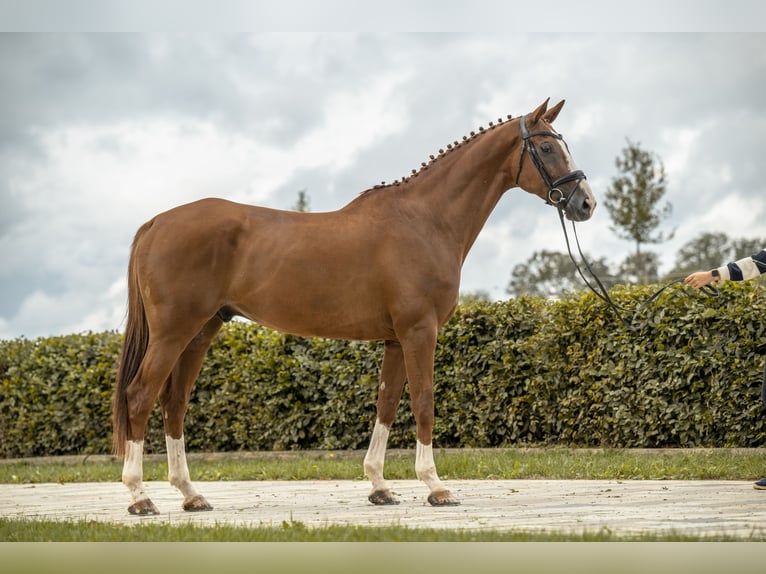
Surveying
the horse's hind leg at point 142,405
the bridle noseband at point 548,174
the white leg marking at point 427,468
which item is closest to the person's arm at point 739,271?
the bridle noseband at point 548,174

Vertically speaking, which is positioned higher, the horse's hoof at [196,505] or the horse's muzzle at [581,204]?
the horse's muzzle at [581,204]

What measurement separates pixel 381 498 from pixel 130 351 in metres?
2.06

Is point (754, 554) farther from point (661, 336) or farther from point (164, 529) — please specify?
point (661, 336)

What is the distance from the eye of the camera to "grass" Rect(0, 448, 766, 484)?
7.08 metres

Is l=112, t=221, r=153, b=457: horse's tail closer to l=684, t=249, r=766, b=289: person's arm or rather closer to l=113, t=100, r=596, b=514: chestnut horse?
l=113, t=100, r=596, b=514: chestnut horse

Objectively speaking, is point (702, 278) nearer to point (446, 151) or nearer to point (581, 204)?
point (581, 204)

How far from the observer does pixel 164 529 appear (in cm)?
454

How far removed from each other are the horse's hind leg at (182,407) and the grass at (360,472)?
99cm

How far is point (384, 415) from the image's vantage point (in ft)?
19.9

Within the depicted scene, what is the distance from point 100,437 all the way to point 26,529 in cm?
645

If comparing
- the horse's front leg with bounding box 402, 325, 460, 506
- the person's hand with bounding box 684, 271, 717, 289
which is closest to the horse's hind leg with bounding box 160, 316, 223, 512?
the horse's front leg with bounding box 402, 325, 460, 506

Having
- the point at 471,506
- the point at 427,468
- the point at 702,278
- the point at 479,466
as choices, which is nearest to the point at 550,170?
the point at 702,278

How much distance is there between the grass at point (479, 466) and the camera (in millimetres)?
7082

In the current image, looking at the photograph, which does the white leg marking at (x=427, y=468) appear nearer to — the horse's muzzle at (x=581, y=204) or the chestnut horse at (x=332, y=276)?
the chestnut horse at (x=332, y=276)
